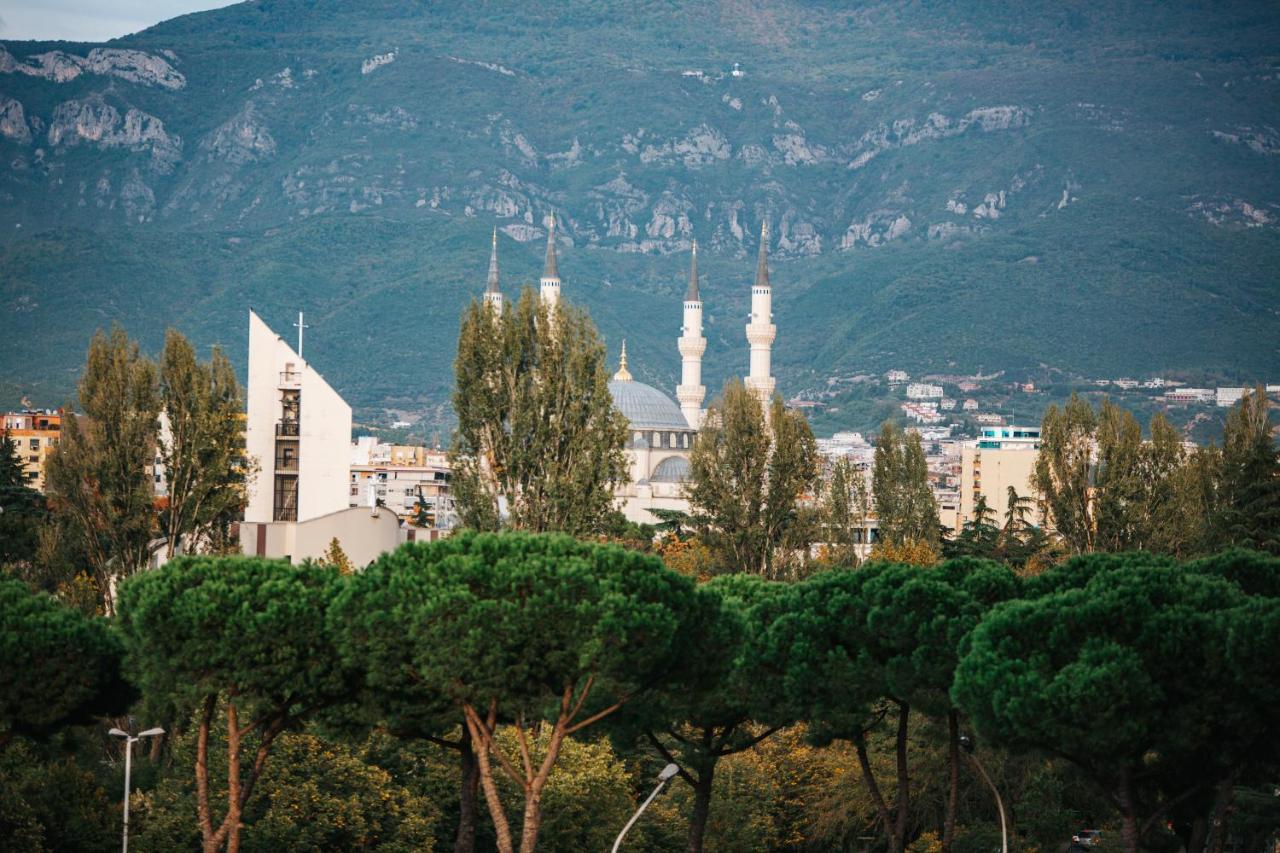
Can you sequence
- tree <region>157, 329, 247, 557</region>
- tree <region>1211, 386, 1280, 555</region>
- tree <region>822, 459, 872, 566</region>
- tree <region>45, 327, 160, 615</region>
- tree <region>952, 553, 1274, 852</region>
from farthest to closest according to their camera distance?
tree <region>822, 459, 872, 566</region> < tree <region>1211, 386, 1280, 555</region> < tree <region>157, 329, 247, 557</region> < tree <region>45, 327, 160, 615</region> < tree <region>952, 553, 1274, 852</region>

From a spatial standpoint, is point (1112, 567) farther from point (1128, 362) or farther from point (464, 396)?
point (1128, 362)

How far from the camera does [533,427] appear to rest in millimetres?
43906

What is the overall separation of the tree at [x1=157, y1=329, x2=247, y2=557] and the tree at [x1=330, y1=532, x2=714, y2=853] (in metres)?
18.4

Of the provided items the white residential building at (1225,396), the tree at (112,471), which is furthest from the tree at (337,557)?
the white residential building at (1225,396)

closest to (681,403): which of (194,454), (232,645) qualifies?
(194,454)

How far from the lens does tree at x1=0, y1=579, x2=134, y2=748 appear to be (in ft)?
100


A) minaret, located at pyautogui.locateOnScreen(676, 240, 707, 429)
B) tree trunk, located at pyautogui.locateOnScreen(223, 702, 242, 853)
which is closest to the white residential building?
minaret, located at pyautogui.locateOnScreen(676, 240, 707, 429)

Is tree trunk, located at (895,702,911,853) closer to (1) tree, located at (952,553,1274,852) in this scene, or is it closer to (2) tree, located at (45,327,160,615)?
(1) tree, located at (952,553,1274,852)

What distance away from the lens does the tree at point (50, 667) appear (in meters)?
30.5

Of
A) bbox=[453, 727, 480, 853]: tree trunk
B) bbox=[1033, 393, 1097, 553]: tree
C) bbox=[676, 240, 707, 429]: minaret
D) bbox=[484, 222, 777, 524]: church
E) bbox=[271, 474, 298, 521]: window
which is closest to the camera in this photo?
bbox=[453, 727, 480, 853]: tree trunk

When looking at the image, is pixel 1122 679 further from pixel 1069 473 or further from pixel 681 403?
pixel 681 403

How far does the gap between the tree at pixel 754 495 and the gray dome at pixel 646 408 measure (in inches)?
2602

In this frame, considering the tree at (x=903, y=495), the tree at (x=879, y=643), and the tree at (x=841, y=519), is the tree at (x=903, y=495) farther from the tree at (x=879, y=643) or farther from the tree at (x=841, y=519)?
the tree at (x=879, y=643)

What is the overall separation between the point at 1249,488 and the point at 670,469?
67.6 metres
